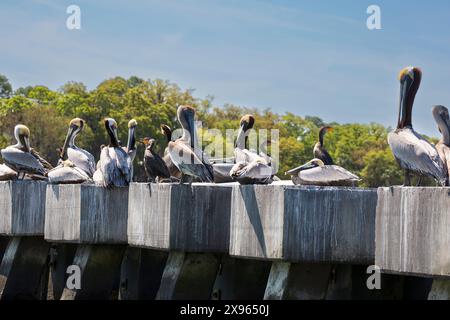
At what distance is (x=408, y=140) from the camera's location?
1866 cm

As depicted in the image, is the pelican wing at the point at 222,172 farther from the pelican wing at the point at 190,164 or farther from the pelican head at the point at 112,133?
the pelican wing at the point at 190,164

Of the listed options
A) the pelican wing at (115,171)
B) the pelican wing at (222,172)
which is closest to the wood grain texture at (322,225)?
the pelican wing at (115,171)

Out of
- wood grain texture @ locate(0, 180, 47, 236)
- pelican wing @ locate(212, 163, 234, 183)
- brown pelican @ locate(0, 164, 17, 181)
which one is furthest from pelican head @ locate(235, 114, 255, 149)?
brown pelican @ locate(0, 164, 17, 181)

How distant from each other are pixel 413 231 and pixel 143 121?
76.0 meters

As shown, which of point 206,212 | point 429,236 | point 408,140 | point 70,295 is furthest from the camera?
point 70,295

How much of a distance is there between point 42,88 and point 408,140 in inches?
3921

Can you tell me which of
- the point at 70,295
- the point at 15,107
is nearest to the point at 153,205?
the point at 70,295

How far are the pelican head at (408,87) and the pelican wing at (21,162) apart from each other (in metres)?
12.6

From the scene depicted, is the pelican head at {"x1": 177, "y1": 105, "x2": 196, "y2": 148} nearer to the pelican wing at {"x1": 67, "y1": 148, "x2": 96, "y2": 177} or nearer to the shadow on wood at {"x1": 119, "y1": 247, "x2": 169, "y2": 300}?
the shadow on wood at {"x1": 119, "y1": 247, "x2": 169, "y2": 300}

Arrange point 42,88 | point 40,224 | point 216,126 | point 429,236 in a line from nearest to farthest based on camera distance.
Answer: point 429,236
point 40,224
point 216,126
point 42,88

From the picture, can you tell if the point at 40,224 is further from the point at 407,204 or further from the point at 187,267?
the point at 407,204

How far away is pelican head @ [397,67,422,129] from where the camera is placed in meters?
19.5

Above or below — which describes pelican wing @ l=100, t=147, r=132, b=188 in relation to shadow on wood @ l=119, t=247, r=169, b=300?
above

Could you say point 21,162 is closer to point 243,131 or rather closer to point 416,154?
point 243,131
